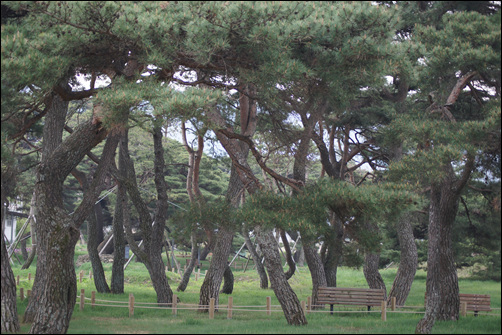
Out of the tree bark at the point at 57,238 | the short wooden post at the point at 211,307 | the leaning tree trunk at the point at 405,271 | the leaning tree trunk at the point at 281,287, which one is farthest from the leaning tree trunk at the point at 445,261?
the tree bark at the point at 57,238

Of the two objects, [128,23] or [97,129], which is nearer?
[128,23]

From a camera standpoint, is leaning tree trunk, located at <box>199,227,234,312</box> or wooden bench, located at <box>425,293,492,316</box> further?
leaning tree trunk, located at <box>199,227,234,312</box>

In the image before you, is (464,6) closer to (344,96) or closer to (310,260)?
(344,96)

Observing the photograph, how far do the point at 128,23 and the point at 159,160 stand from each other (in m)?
7.02

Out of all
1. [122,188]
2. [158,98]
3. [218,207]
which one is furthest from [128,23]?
[122,188]

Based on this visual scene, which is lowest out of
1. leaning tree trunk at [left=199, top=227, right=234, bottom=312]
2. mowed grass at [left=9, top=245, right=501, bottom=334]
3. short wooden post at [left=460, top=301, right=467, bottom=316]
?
mowed grass at [left=9, top=245, right=501, bottom=334]

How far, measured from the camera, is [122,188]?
49.3ft

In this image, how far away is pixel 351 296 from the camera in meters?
12.3

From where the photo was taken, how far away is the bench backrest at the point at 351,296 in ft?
40.3

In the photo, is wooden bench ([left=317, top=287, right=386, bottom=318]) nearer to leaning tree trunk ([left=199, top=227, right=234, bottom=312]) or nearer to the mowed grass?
the mowed grass

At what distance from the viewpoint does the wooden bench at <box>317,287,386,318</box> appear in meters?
12.3

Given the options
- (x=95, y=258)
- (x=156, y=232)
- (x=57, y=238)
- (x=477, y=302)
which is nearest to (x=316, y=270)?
(x=477, y=302)

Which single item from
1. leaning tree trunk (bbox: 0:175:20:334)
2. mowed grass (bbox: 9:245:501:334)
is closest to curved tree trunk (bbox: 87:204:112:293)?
mowed grass (bbox: 9:245:501:334)

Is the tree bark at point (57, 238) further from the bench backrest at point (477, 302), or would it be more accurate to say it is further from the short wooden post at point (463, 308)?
the bench backrest at point (477, 302)
